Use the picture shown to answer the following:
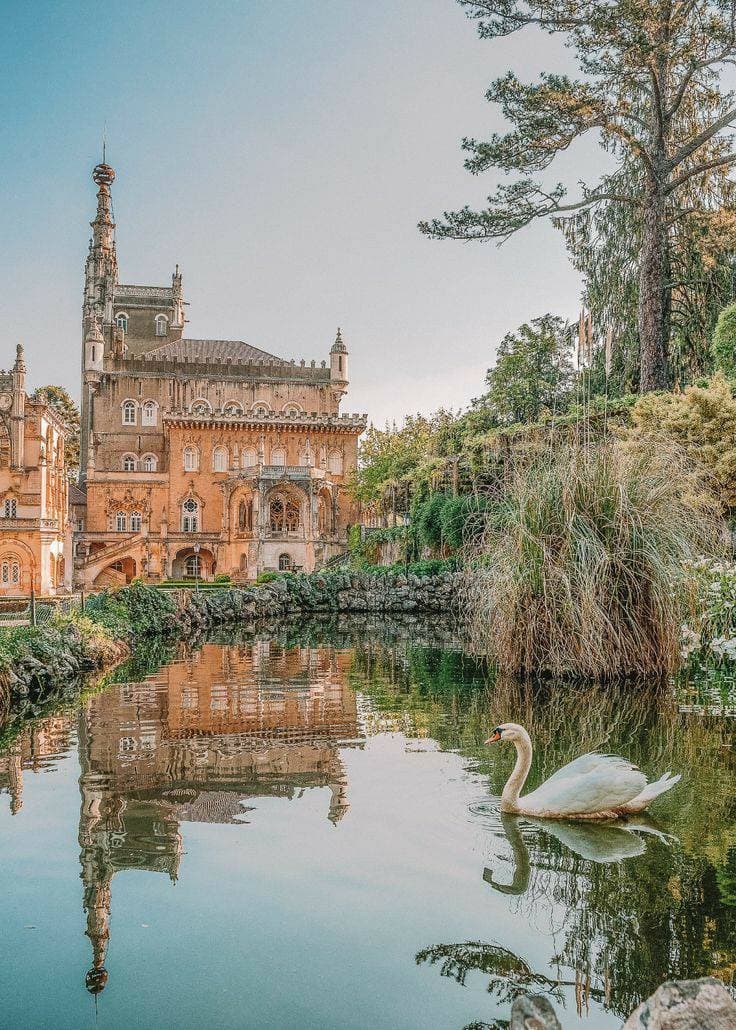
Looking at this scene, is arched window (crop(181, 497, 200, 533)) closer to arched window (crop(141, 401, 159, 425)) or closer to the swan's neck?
arched window (crop(141, 401, 159, 425))

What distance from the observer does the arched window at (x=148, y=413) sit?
5033 cm

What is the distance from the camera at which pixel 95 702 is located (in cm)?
996

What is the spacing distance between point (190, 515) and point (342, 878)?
146 ft

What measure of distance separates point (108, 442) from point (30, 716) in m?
42.2

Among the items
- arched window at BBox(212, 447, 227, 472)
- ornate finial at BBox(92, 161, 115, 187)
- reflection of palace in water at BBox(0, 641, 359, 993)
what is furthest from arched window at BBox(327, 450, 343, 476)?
reflection of palace in water at BBox(0, 641, 359, 993)

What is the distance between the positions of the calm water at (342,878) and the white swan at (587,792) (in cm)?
11

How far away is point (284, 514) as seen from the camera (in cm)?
4547

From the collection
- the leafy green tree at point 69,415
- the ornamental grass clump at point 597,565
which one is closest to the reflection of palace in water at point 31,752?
the ornamental grass clump at point 597,565

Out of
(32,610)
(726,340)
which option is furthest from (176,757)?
(726,340)

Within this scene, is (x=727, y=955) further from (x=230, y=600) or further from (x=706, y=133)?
(x=230, y=600)

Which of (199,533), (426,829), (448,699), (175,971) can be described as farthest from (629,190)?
(199,533)

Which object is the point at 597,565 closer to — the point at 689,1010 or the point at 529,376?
the point at 689,1010

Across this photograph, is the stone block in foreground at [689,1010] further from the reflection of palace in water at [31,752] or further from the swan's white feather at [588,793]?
the reflection of palace in water at [31,752]

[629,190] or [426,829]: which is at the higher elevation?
[629,190]
